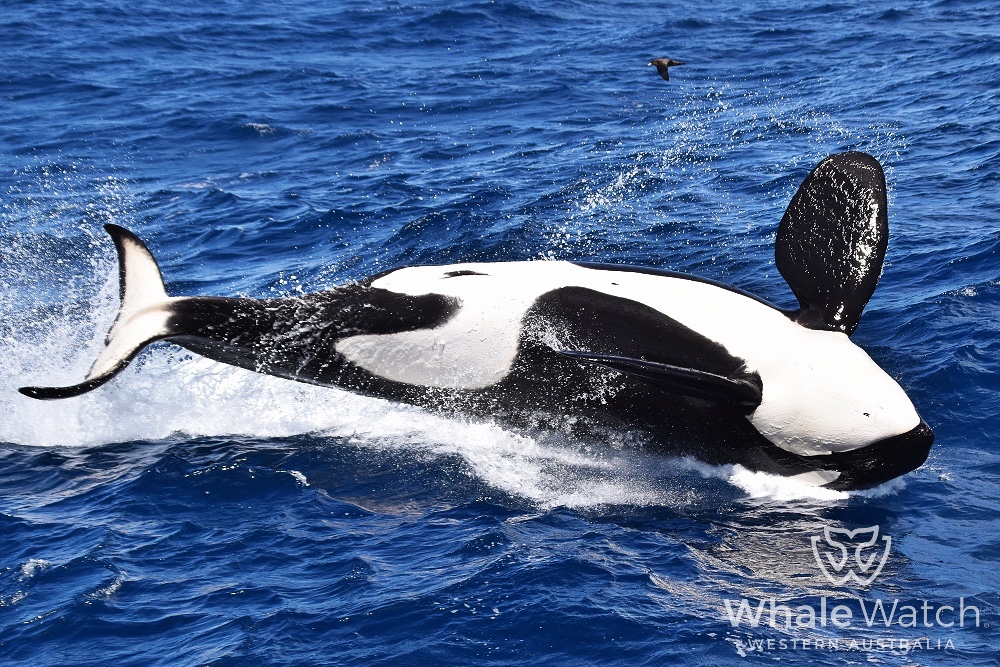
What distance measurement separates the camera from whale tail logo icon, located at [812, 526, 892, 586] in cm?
923

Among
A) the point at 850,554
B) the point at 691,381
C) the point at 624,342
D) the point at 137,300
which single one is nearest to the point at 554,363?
the point at 624,342

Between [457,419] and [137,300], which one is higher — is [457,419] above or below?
below

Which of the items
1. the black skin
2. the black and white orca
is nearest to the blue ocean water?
the black skin

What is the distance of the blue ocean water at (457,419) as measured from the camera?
28.8ft

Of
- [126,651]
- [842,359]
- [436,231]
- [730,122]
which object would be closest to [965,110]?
[730,122]

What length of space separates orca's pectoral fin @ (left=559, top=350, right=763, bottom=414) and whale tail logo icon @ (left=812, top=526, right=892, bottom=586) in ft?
→ 4.44

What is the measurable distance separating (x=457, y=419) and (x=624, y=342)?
197 centimetres

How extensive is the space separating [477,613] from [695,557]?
2035 mm

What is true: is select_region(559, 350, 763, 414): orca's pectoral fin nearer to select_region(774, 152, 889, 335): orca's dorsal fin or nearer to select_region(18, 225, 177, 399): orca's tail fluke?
select_region(774, 152, 889, 335): orca's dorsal fin

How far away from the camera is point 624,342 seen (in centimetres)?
1070

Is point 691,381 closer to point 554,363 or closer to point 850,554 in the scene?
point 554,363

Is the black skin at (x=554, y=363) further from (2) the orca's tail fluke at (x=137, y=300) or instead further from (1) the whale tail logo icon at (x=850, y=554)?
(1) the whale tail logo icon at (x=850, y=554)

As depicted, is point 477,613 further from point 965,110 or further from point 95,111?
point 95,111

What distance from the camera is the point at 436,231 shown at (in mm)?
17391
